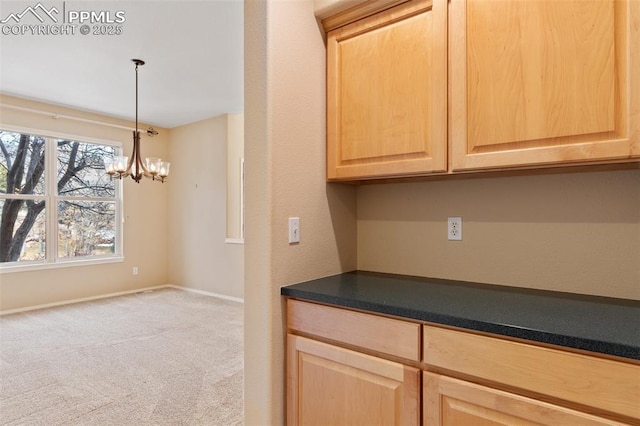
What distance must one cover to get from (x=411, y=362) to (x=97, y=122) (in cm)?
539

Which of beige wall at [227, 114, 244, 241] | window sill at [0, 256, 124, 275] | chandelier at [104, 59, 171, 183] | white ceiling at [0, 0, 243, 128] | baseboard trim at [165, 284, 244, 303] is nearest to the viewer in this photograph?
white ceiling at [0, 0, 243, 128]

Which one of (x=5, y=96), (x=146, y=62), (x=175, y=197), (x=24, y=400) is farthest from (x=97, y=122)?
(x=24, y=400)

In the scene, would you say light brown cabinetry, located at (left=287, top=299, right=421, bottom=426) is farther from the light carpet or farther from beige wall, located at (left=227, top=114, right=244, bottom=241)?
beige wall, located at (left=227, top=114, right=244, bottom=241)

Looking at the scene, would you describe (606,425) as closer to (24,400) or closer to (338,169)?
(338,169)

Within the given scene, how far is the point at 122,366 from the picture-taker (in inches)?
112

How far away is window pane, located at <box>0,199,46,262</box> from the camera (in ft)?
14.5

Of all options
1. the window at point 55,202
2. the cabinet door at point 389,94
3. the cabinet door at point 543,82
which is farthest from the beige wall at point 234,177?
the cabinet door at point 543,82

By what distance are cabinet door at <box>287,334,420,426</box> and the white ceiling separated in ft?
7.85

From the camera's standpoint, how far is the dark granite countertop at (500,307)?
0.99 meters

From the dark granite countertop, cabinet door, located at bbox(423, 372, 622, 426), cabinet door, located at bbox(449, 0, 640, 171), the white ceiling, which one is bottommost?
cabinet door, located at bbox(423, 372, 622, 426)

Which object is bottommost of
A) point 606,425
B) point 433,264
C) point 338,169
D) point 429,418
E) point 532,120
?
point 429,418

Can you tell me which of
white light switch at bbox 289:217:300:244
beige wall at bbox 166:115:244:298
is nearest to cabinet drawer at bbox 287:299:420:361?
white light switch at bbox 289:217:300:244

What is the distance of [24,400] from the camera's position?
2338 millimetres

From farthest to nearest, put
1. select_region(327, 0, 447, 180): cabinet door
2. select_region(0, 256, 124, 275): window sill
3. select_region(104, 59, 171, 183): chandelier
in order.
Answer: select_region(0, 256, 124, 275): window sill → select_region(104, 59, 171, 183): chandelier → select_region(327, 0, 447, 180): cabinet door
